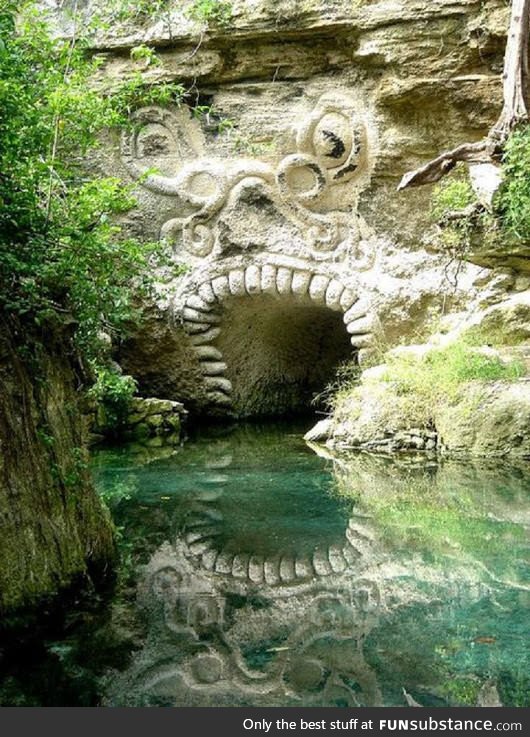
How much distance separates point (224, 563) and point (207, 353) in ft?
23.1

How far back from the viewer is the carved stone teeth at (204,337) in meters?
11.5

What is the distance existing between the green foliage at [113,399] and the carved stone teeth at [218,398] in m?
1.55

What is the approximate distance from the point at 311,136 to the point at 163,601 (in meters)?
8.12

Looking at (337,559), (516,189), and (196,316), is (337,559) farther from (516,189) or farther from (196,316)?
(196,316)

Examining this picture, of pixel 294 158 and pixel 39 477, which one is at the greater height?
pixel 294 158

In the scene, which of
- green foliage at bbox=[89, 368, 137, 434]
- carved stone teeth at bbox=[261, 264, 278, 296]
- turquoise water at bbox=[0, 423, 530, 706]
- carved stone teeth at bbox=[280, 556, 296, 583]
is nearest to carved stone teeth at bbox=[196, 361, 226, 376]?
carved stone teeth at bbox=[261, 264, 278, 296]

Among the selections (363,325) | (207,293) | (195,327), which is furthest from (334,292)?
(195,327)

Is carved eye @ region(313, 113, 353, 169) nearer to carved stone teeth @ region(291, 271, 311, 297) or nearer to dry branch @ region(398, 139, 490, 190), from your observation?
carved stone teeth @ region(291, 271, 311, 297)

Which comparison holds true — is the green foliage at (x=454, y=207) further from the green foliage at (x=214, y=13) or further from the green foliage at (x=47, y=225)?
the green foliage at (x=47, y=225)

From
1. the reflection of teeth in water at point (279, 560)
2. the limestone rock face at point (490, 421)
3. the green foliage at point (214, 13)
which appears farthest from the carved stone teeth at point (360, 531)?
the green foliage at point (214, 13)

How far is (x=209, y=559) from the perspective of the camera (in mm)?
4812

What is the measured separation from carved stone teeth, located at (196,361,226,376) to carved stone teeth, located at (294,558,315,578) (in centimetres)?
709

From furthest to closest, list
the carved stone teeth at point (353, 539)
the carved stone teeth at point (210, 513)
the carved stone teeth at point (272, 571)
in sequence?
the carved stone teeth at point (210, 513) < the carved stone teeth at point (353, 539) < the carved stone teeth at point (272, 571)

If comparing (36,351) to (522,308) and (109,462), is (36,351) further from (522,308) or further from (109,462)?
(522,308)
